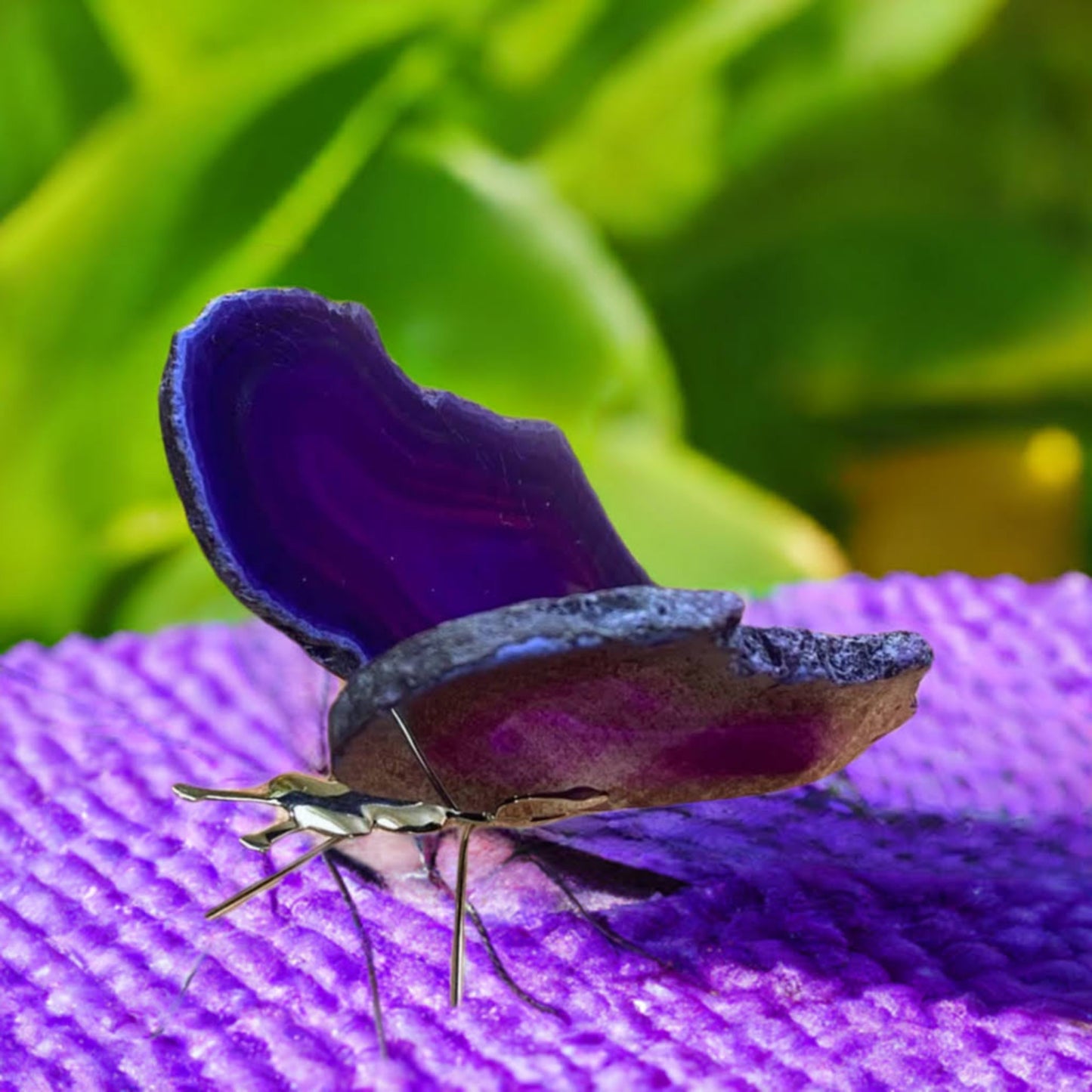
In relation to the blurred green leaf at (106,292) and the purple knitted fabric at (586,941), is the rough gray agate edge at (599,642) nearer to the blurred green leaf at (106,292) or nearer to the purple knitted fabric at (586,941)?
the purple knitted fabric at (586,941)

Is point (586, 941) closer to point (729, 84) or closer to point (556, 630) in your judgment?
point (556, 630)

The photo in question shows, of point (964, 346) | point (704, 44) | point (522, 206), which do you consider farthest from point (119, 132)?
point (964, 346)

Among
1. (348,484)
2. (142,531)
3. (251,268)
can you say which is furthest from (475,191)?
(348,484)

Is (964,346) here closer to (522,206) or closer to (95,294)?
(522,206)

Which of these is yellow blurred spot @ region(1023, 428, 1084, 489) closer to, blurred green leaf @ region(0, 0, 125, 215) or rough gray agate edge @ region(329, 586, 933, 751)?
blurred green leaf @ region(0, 0, 125, 215)

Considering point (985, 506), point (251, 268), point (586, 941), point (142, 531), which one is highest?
point (985, 506)

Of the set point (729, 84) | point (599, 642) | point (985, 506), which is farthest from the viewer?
point (985, 506)
